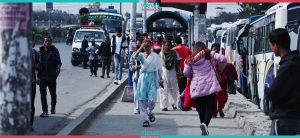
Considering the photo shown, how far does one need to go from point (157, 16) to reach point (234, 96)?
11.7 m

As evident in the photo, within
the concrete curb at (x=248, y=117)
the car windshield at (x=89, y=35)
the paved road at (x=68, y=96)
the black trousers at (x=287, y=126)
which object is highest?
the black trousers at (x=287, y=126)

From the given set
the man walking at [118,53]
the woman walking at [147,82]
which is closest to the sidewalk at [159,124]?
the woman walking at [147,82]

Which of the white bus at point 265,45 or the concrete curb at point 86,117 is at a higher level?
the white bus at point 265,45

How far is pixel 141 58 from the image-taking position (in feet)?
40.5

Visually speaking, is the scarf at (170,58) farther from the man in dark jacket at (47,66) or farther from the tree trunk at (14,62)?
the tree trunk at (14,62)

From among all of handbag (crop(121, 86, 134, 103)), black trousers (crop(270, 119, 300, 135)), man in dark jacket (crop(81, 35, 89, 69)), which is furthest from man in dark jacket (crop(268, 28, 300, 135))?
man in dark jacket (crop(81, 35, 89, 69))

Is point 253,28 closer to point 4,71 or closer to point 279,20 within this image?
point 279,20

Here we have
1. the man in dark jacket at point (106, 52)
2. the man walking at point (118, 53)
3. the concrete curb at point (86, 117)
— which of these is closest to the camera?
the concrete curb at point (86, 117)

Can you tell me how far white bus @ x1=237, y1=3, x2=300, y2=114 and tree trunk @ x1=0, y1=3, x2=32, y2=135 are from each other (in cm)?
636

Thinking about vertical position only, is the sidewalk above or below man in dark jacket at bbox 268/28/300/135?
below

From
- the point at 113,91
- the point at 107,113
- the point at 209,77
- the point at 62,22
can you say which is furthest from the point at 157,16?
the point at 62,22

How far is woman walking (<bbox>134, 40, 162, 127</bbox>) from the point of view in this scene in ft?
40.0

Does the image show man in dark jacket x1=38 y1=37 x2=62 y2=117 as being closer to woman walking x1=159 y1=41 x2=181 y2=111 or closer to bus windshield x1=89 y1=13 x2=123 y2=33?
woman walking x1=159 y1=41 x2=181 y2=111

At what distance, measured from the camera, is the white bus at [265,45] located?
12.5 m
